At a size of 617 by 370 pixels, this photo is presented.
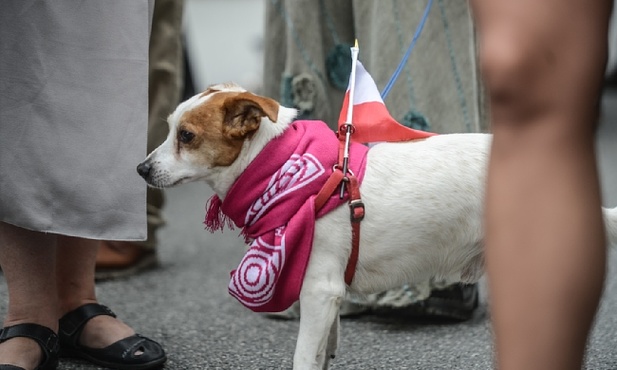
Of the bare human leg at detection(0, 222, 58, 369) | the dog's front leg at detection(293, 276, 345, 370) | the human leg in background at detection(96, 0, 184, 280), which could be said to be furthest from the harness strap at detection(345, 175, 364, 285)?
the human leg in background at detection(96, 0, 184, 280)

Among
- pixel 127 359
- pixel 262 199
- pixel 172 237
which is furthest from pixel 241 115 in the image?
pixel 172 237

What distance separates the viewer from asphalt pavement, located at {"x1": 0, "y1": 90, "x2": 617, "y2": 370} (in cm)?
256

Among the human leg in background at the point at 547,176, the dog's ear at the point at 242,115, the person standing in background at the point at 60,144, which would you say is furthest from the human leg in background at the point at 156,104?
the human leg in background at the point at 547,176

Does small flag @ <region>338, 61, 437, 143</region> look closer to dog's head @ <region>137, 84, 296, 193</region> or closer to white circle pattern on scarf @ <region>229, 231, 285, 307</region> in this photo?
dog's head @ <region>137, 84, 296, 193</region>

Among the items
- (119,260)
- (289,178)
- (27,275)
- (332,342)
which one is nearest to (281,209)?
(289,178)

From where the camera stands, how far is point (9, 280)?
239 cm

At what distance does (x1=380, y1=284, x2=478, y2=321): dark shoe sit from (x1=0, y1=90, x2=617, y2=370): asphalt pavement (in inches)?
1.6

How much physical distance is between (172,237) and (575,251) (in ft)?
12.3

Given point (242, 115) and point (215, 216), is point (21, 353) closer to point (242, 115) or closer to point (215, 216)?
point (215, 216)

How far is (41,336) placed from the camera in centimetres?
235

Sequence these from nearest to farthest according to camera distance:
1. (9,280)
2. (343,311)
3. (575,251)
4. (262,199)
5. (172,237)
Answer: (575,251), (262,199), (9,280), (343,311), (172,237)

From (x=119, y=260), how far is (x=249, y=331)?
3.49ft

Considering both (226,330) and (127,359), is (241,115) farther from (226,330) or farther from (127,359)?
(226,330)

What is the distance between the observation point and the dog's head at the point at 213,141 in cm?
215
